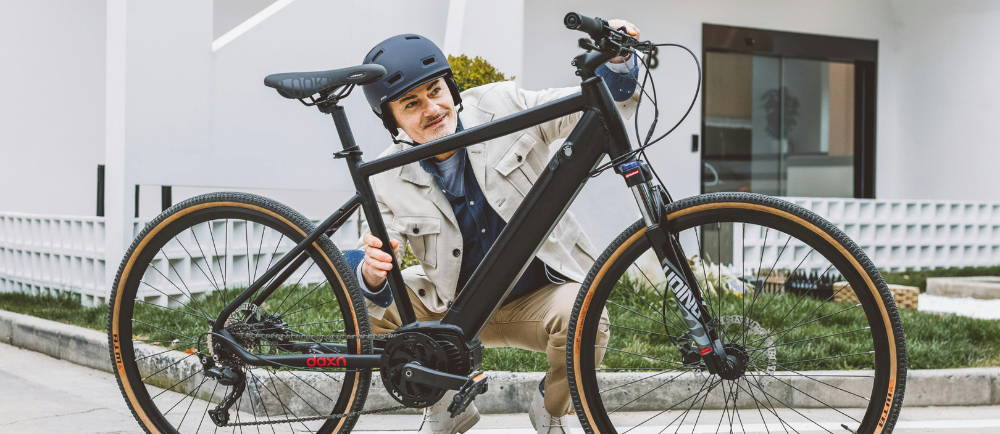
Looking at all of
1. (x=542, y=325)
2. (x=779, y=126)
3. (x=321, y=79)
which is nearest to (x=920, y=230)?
(x=779, y=126)

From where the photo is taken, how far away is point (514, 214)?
2.65 meters

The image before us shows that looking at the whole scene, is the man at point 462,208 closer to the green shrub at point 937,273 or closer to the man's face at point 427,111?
the man's face at point 427,111

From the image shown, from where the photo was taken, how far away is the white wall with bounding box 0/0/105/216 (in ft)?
29.0

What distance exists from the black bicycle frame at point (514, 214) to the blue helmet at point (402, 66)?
0.13 meters

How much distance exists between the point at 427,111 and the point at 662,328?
1069 mm

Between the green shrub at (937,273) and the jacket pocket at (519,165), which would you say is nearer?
the jacket pocket at (519,165)

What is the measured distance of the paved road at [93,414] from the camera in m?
3.71

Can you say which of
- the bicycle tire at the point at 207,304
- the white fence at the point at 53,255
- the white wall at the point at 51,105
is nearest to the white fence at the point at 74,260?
the white fence at the point at 53,255

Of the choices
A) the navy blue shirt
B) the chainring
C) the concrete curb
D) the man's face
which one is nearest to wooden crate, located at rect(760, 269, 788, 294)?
the concrete curb

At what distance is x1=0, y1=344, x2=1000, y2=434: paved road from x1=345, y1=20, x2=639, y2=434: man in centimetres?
65

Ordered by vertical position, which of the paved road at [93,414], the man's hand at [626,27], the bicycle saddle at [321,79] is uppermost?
the man's hand at [626,27]

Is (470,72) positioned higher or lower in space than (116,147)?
higher

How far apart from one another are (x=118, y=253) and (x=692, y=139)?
6.08 m

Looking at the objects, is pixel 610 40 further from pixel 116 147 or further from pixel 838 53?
pixel 838 53
